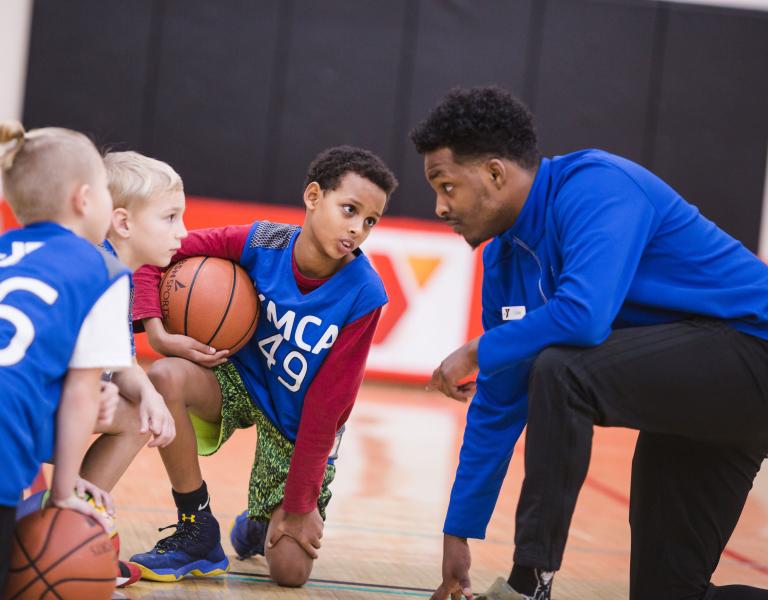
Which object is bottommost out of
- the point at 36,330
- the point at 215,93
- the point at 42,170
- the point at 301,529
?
the point at 301,529

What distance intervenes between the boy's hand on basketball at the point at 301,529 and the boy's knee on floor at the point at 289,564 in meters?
0.02

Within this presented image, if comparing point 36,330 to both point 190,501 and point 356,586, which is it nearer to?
point 190,501

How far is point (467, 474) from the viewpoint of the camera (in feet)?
7.20

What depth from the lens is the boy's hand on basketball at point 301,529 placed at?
7.94 ft

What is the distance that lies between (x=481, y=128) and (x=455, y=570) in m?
0.93

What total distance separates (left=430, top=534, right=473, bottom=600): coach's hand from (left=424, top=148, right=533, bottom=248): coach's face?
654mm

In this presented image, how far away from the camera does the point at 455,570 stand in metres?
2.13

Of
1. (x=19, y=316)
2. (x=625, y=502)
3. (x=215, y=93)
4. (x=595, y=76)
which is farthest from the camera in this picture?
(x=595, y=76)

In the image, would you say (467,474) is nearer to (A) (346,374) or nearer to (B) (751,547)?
(A) (346,374)

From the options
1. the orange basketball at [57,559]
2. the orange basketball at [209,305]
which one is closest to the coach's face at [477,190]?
the orange basketball at [209,305]

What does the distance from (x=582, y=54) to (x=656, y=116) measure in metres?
0.75

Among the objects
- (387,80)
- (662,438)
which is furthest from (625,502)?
(387,80)

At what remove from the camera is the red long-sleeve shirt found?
246 cm

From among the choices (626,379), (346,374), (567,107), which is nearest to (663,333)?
(626,379)
